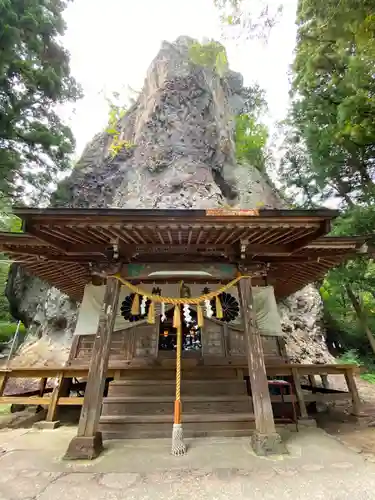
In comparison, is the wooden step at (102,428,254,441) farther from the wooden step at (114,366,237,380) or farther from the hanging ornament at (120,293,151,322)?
the hanging ornament at (120,293,151,322)

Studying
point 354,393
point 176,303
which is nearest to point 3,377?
point 176,303

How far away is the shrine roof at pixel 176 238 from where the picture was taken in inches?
177

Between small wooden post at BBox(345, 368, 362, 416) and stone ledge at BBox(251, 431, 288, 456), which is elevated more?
small wooden post at BBox(345, 368, 362, 416)

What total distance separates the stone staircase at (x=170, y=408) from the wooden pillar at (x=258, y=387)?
94cm

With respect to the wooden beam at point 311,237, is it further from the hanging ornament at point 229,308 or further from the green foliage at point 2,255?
the green foliage at point 2,255

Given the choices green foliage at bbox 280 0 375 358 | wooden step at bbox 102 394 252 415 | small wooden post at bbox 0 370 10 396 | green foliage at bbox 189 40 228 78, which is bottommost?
wooden step at bbox 102 394 252 415

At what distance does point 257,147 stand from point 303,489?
72.9ft

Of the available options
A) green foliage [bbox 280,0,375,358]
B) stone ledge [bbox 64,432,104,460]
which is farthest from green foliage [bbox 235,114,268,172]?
stone ledge [bbox 64,432,104,460]

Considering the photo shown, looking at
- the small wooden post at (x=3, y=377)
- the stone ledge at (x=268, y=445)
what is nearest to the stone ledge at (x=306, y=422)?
the stone ledge at (x=268, y=445)

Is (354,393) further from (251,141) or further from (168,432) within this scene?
(251,141)

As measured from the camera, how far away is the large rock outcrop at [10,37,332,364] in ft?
49.6

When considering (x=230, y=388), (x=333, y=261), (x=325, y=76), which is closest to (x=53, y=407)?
(x=230, y=388)

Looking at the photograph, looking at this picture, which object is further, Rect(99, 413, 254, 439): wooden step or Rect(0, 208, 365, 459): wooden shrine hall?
Rect(99, 413, 254, 439): wooden step

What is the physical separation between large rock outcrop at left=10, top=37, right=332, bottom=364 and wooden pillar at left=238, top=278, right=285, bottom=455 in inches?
387
